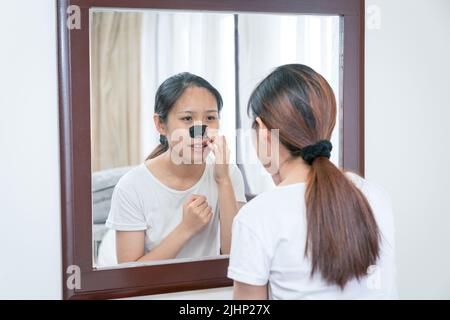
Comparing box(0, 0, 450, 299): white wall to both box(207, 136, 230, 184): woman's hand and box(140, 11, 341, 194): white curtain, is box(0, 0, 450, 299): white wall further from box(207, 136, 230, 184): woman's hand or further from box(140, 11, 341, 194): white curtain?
box(207, 136, 230, 184): woman's hand

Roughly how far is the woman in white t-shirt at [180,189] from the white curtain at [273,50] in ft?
0.19

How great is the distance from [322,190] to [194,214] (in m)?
0.50

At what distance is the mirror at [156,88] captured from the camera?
1270mm

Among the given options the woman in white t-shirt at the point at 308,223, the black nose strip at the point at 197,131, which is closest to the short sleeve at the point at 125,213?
the black nose strip at the point at 197,131

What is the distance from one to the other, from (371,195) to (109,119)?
24.8 inches

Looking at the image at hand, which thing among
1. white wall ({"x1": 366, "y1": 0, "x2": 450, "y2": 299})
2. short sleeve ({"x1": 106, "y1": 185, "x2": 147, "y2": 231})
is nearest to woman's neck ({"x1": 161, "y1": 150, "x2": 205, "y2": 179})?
short sleeve ({"x1": 106, "y1": 185, "x2": 147, "y2": 231})

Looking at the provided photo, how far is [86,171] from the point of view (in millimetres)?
1265

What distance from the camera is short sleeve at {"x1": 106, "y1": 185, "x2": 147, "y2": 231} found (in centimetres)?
130

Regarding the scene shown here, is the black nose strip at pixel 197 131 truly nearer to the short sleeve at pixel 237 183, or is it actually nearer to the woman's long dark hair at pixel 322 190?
the short sleeve at pixel 237 183

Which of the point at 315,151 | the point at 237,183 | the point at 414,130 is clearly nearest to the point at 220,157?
the point at 237,183

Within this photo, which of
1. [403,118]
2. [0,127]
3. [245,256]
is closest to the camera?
[245,256]
